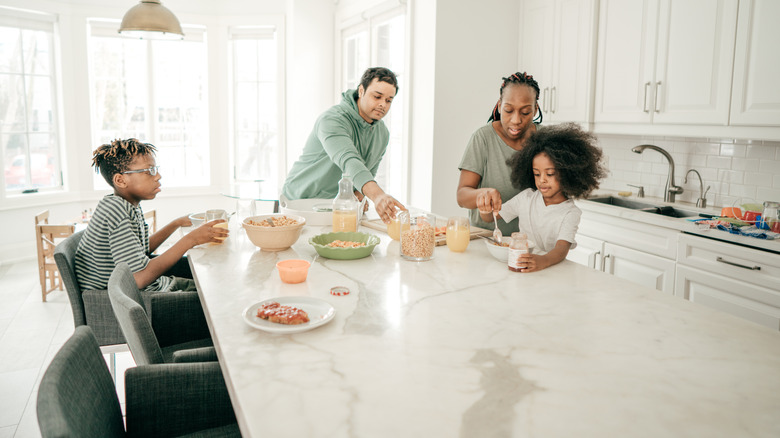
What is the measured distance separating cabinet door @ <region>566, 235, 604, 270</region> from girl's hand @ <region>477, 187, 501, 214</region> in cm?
150

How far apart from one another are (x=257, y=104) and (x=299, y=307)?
5.23 m

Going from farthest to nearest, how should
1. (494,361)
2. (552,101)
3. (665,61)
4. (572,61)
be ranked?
(552,101)
(572,61)
(665,61)
(494,361)

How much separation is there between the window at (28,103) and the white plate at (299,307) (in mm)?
4960

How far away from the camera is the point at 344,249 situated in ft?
6.30

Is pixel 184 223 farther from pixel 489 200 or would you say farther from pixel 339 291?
pixel 489 200

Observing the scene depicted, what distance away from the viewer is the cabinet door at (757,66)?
8.45 feet

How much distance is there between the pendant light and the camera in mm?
3463

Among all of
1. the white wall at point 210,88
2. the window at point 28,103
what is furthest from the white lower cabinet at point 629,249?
the window at point 28,103

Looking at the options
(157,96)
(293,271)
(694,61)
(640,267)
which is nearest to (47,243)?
(157,96)

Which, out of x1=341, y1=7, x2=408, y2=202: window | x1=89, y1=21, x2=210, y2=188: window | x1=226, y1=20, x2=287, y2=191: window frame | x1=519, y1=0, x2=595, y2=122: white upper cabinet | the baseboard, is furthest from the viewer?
x1=226, y1=20, x2=287, y2=191: window frame

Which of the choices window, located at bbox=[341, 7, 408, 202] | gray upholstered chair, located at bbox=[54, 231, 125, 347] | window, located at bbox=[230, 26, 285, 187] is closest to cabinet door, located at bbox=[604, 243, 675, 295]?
window, located at bbox=[341, 7, 408, 202]

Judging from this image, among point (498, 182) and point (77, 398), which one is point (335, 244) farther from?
point (77, 398)

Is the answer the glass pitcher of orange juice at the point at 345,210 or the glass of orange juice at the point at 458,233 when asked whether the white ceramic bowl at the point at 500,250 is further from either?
the glass pitcher of orange juice at the point at 345,210

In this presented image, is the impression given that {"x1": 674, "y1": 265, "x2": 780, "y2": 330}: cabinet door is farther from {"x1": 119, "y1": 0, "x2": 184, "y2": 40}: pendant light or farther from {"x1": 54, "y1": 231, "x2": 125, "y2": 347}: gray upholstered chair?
{"x1": 119, "y1": 0, "x2": 184, "y2": 40}: pendant light
